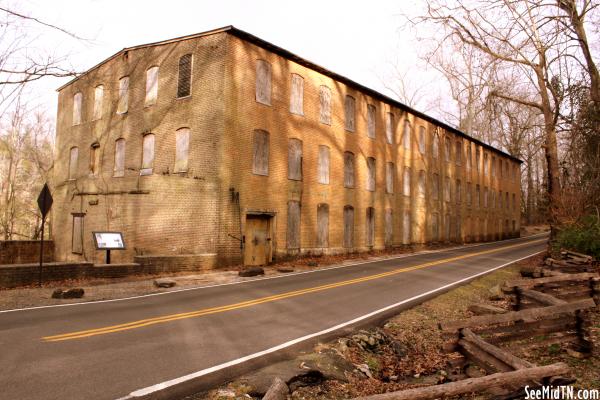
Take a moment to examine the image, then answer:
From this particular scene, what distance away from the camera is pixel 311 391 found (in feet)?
18.5

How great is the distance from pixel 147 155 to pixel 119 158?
277 centimetres

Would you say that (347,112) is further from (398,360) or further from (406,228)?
(398,360)

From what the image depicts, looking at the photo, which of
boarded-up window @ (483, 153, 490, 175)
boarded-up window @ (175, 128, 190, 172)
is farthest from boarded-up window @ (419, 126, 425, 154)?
boarded-up window @ (175, 128, 190, 172)

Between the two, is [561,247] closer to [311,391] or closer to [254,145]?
[254,145]

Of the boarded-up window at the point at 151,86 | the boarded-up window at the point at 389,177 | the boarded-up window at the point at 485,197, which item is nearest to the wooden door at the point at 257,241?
the boarded-up window at the point at 151,86

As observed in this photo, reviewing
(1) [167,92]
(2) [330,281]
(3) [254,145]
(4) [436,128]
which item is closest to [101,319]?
(2) [330,281]

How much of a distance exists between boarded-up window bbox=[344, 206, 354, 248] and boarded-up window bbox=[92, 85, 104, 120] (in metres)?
16.4

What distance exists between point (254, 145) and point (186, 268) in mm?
6869

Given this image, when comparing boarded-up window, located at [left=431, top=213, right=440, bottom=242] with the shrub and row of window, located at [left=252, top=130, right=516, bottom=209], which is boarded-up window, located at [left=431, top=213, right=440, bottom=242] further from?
the shrub

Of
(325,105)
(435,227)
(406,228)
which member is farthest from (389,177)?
(325,105)

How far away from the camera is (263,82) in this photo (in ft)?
69.1

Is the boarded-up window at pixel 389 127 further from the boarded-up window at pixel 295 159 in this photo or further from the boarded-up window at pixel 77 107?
the boarded-up window at pixel 77 107

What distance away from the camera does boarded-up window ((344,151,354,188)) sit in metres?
26.4

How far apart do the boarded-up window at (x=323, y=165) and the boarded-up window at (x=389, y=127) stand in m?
7.64
